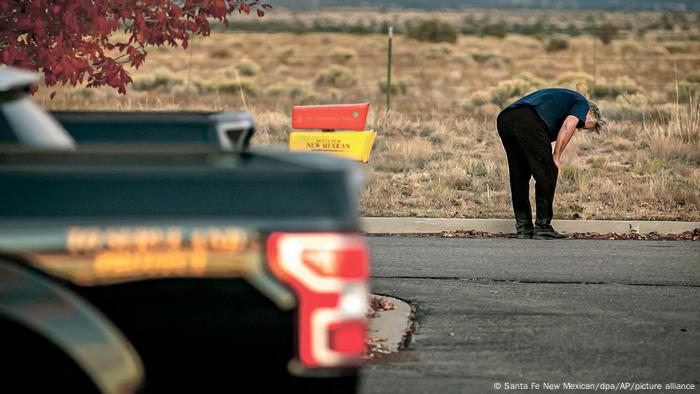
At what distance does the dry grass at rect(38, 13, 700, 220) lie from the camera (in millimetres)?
16641

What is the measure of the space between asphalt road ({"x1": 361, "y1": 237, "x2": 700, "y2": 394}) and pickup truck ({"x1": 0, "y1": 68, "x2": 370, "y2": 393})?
3.13m

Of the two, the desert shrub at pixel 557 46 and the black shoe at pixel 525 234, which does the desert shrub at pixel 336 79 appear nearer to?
the desert shrub at pixel 557 46

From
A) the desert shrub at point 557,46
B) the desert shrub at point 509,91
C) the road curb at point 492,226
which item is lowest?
the desert shrub at point 557,46

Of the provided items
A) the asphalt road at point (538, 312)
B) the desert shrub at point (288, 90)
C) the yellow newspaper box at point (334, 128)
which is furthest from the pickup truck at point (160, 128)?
the desert shrub at point (288, 90)

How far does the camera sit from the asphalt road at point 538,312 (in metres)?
7.05

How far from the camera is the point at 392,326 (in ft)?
27.1

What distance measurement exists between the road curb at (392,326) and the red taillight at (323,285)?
161 inches

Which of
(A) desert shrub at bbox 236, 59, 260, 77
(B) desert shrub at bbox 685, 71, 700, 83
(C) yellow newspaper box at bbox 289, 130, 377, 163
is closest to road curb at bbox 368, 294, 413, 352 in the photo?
(C) yellow newspaper box at bbox 289, 130, 377, 163

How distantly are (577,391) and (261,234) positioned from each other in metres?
3.56

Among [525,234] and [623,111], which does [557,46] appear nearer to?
[623,111]

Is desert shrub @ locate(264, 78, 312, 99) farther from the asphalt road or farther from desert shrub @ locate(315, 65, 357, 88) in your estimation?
the asphalt road

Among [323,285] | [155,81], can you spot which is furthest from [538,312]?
[155,81]

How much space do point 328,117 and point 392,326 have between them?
471 cm

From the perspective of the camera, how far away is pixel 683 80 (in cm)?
4256
